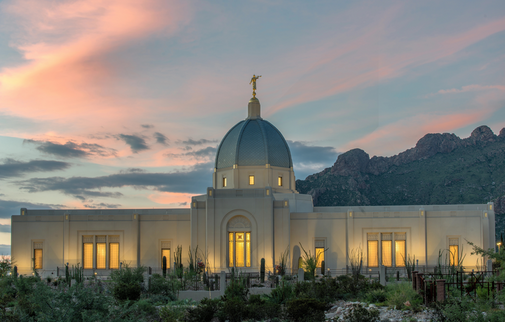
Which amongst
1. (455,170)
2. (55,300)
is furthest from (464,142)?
(55,300)

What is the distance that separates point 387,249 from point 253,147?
10.9m

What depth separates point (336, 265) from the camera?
103 feet

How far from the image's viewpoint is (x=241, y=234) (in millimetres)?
30312

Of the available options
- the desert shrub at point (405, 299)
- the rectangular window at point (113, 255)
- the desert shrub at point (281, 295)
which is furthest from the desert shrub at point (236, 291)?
the rectangular window at point (113, 255)

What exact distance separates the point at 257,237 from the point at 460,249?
12.3 metres

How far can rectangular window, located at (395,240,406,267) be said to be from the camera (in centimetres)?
3120

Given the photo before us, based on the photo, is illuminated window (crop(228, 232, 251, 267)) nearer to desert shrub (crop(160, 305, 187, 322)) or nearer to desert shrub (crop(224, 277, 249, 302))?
desert shrub (crop(224, 277, 249, 302))

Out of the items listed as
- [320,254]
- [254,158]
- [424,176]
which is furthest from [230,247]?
[424,176]

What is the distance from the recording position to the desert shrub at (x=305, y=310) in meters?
17.7

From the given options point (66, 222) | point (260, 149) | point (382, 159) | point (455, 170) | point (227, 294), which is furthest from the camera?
point (382, 159)

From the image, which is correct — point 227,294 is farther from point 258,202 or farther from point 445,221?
point 445,221

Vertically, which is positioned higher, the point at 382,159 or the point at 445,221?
the point at 382,159

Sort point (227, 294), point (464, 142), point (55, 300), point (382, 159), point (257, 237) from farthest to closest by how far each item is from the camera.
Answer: point (382, 159), point (464, 142), point (257, 237), point (227, 294), point (55, 300)

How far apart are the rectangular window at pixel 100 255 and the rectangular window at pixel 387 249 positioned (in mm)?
17157
